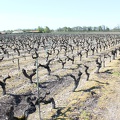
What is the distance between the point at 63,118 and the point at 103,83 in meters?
9.11

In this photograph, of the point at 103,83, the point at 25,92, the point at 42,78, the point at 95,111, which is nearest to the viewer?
the point at 95,111

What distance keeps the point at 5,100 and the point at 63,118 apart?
5.66 m

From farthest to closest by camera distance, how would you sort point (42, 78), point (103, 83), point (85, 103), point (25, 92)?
point (42, 78), point (103, 83), point (25, 92), point (85, 103)

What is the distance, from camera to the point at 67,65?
3186 centimetres

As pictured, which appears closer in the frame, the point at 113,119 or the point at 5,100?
the point at 113,119

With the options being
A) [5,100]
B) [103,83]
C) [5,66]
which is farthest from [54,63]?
[5,100]

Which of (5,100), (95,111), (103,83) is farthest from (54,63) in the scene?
(95,111)

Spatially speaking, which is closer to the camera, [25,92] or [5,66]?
[25,92]

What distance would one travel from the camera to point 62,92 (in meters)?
19.8

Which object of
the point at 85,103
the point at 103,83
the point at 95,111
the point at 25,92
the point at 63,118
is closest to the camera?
the point at 63,118

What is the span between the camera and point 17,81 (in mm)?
23422

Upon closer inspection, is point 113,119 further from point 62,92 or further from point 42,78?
point 42,78

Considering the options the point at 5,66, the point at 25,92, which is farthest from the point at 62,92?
the point at 5,66

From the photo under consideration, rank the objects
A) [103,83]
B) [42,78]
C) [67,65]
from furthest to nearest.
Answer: [67,65] < [42,78] < [103,83]
